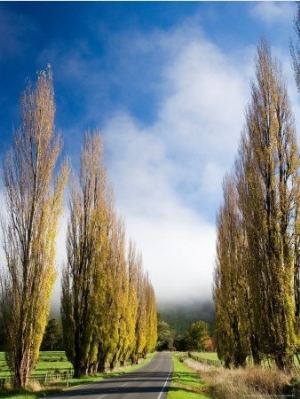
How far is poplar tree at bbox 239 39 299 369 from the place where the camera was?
1678 cm

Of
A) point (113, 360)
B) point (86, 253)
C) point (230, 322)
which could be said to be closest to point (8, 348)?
point (86, 253)

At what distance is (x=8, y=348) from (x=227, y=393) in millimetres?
9303

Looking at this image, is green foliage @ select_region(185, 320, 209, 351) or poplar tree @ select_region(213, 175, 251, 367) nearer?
poplar tree @ select_region(213, 175, 251, 367)

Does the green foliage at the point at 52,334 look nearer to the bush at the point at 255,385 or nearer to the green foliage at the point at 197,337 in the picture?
the green foliage at the point at 197,337

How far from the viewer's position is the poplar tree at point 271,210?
1678 cm

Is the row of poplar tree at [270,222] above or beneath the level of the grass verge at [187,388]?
above

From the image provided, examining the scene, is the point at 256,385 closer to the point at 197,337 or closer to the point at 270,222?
the point at 270,222

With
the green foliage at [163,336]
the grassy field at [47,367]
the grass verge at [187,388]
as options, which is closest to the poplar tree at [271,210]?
the grass verge at [187,388]

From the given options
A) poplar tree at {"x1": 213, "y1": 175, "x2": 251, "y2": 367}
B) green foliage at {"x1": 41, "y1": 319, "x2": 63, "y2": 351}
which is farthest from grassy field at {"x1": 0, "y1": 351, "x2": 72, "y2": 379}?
green foliage at {"x1": 41, "y1": 319, "x2": 63, "y2": 351}

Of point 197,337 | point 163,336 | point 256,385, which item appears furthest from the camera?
point 163,336

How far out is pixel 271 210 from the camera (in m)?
18.7

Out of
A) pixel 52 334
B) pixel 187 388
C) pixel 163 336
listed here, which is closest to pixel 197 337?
pixel 163 336

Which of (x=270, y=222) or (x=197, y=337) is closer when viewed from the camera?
(x=270, y=222)

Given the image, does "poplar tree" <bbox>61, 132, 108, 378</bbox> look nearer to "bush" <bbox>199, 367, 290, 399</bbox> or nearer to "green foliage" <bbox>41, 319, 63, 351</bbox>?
"bush" <bbox>199, 367, 290, 399</bbox>
